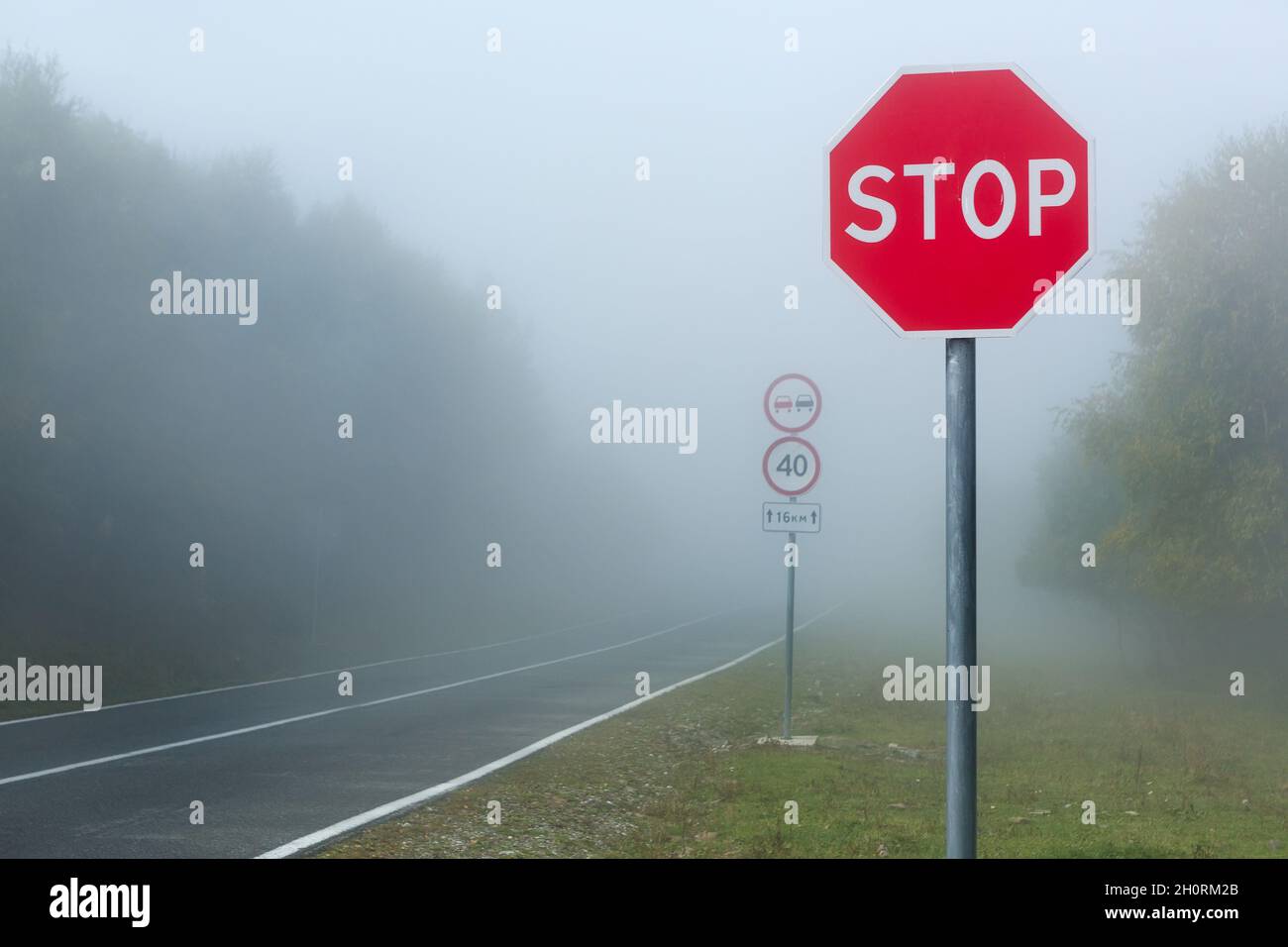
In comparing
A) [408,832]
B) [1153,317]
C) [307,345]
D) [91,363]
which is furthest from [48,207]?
[1153,317]

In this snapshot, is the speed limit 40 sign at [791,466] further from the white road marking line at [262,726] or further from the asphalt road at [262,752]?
the white road marking line at [262,726]

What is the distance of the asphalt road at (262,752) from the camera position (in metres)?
8.51

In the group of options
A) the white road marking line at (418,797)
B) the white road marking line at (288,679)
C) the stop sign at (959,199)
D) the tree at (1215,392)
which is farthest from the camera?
the tree at (1215,392)

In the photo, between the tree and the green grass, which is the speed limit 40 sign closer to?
the green grass

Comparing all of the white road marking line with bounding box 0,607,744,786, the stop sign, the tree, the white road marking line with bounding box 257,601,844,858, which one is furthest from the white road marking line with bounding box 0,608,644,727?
the tree

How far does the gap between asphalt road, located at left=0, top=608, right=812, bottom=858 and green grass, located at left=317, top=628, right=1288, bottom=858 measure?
830 mm

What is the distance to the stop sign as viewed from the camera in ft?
9.82

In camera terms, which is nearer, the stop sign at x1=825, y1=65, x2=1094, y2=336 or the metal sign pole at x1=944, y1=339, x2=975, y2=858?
the metal sign pole at x1=944, y1=339, x2=975, y2=858

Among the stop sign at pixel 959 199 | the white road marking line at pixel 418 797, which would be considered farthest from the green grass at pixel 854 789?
the stop sign at pixel 959 199

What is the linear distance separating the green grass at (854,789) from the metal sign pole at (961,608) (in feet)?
18.0

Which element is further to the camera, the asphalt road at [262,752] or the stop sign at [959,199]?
the asphalt road at [262,752]

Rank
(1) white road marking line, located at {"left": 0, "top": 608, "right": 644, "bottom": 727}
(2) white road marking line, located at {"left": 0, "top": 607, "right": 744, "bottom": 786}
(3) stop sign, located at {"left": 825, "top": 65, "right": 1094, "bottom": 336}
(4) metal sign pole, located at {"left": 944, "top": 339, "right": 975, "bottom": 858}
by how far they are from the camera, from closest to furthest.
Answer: (4) metal sign pole, located at {"left": 944, "top": 339, "right": 975, "bottom": 858}, (3) stop sign, located at {"left": 825, "top": 65, "right": 1094, "bottom": 336}, (2) white road marking line, located at {"left": 0, "top": 607, "right": 744, "bottom": 786}, (1) white road marking line, located at {"left": 0, "top": 608, "right": 644, "bottom": 727}

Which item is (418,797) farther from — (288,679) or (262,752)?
(288,679)
